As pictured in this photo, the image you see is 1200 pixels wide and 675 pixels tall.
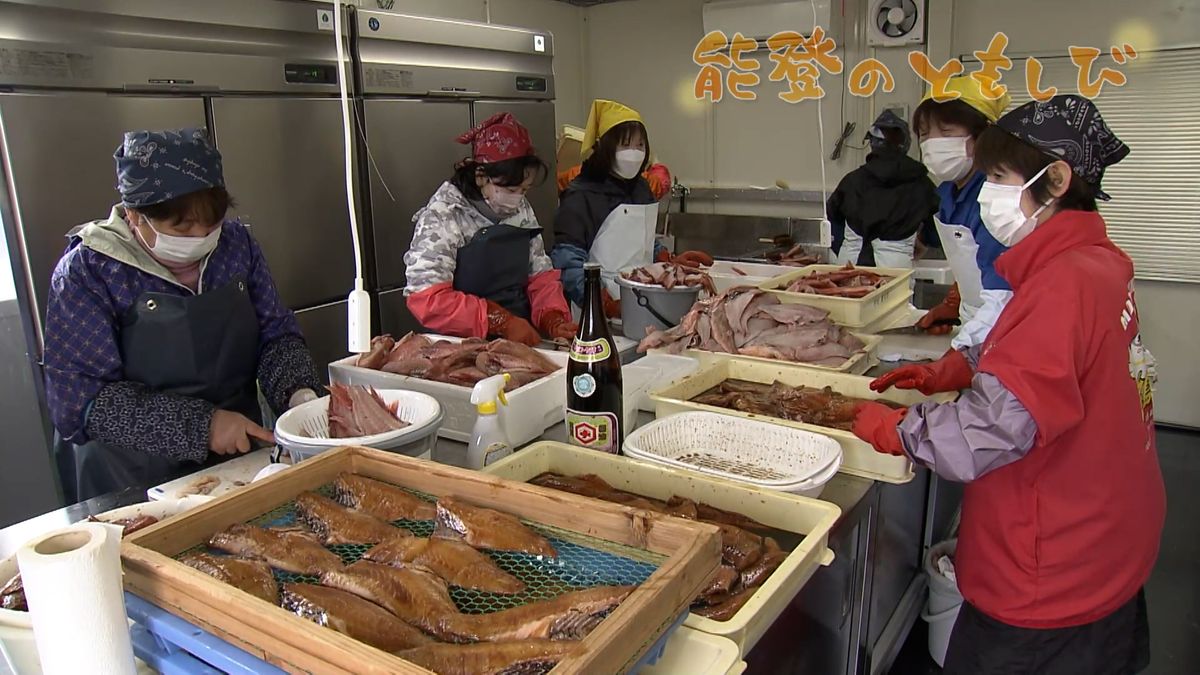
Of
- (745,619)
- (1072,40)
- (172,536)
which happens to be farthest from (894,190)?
(172,536)

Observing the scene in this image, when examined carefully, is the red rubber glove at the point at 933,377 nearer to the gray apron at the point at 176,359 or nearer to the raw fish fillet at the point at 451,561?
the raw fish fillet at the point at 451,561

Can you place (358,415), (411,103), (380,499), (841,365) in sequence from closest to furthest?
(380,499), (358,415), (841,365), (411,103)

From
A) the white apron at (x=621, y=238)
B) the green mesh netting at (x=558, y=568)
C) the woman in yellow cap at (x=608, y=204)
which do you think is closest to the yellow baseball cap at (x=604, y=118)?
the woman in yellow cap at (x=608, y=204)

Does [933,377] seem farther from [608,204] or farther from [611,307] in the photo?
[608,204]

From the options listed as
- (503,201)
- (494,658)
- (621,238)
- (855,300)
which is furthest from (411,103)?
(494,658)

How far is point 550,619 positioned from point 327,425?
3.28 ft

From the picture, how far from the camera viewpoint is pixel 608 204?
4152 millimetres

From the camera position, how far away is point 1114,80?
5402mm

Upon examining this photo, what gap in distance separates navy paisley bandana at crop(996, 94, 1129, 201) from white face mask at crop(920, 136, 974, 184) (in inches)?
47.2

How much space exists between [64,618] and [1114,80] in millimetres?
6298

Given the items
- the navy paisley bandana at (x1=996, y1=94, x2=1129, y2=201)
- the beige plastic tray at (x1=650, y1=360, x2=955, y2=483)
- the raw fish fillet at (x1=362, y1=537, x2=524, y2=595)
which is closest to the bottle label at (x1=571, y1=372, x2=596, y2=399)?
the beige plastic tray at (x1=650, y1=360, x2=955, y2=483)

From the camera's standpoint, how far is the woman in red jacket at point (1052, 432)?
5.81ft

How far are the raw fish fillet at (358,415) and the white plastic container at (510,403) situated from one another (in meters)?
0.23

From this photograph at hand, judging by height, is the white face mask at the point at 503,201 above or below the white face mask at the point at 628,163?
below
